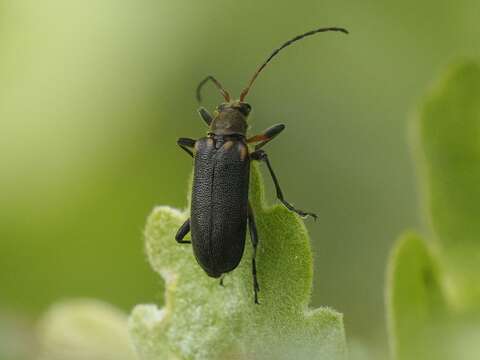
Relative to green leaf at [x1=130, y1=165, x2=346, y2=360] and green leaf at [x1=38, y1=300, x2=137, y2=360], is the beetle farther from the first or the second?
green leaf at [x1=38, y1=300, x2=137, y2=360]

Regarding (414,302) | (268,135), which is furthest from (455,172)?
(268,135)

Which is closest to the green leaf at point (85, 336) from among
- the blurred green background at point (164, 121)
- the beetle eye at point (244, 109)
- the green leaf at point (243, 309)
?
the green leaf at point (243, 309)

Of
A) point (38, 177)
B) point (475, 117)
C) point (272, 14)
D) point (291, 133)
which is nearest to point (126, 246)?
point (38, 177)

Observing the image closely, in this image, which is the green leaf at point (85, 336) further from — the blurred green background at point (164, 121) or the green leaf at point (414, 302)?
the blurred green background at point (164, 121)

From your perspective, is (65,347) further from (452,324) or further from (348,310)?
(348,310)

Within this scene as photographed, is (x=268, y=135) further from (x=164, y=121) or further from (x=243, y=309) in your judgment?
(x=164, y=121)

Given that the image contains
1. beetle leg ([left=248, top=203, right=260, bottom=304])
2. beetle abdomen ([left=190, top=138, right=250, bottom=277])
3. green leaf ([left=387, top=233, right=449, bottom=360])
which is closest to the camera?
green leaf ([left=387, top=233, right=449, bottom=360])

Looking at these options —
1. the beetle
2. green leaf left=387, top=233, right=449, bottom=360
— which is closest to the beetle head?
the beetle
